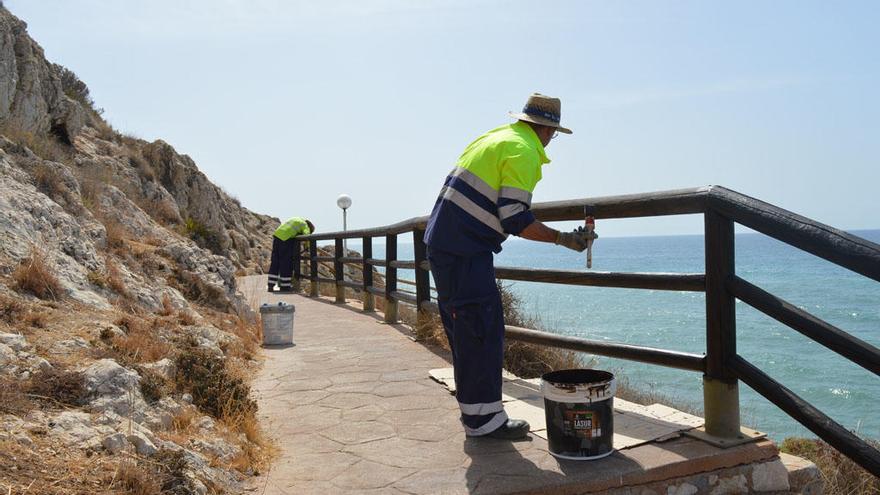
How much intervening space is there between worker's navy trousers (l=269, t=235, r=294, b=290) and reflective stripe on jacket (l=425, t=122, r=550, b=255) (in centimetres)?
1176

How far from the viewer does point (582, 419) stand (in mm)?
3430

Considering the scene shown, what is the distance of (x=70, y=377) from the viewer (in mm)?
3521

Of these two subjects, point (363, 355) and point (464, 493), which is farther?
point (363, 355)

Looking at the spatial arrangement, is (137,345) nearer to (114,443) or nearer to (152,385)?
(152,385)

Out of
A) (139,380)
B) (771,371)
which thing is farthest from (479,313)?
(771,371)

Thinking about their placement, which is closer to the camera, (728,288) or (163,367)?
(728,288)

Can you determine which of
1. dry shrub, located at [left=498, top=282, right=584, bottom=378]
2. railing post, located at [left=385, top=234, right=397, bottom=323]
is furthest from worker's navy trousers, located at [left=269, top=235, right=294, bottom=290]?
dry shrub, located at [left=498, top=282, right=584, bottom=378]

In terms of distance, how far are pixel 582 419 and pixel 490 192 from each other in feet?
3.85

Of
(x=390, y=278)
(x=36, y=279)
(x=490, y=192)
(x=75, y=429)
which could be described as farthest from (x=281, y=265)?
(x=75, y=429)

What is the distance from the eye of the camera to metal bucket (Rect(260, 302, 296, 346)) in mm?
7355

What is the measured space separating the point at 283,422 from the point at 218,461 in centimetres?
101

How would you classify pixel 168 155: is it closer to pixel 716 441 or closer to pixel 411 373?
pixel 411 373

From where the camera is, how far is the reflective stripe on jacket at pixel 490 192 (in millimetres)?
3658

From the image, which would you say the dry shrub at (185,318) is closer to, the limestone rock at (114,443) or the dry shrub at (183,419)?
the dry shrub at (183,419)
